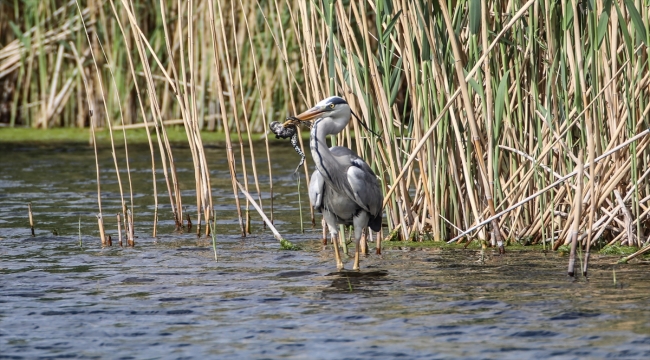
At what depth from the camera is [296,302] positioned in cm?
→ 460

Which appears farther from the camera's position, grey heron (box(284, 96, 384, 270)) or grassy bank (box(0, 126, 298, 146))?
grassy bank (box(0, 126, 298, 146))

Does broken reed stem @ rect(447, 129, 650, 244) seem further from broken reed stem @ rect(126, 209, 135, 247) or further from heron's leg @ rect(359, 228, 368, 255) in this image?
broken reed stem @ rect(126, 209, 135, 247)

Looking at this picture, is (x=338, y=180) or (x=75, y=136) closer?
(x=338, y=180)

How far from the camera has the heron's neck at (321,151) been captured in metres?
5.21

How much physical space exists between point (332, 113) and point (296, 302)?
3.55 feet

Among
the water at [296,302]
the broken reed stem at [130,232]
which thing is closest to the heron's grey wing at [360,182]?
the water at [296,302]

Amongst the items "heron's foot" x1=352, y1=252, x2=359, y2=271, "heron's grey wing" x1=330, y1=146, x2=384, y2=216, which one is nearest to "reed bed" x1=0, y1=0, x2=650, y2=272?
"heron's grey wing" x1=330, y1=146, x2=384, y2=216

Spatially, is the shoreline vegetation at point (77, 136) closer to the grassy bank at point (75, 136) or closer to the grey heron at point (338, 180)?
the grassy bank at point (75, 136)

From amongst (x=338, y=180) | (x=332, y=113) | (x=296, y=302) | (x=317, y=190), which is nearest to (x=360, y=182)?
(x=338, y=180)

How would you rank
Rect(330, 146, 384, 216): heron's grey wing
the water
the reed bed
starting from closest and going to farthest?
1. the water
2. the reed bed
3. Rect(330, 146, 384, 216): heron's grey wing

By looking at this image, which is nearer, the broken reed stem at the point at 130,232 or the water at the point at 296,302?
the water at the point at 296,302

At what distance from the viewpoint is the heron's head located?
17.2 ft

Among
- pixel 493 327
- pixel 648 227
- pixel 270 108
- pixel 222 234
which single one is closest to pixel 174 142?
pixel 270 108

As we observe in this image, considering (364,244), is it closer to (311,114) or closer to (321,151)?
(321,151)
